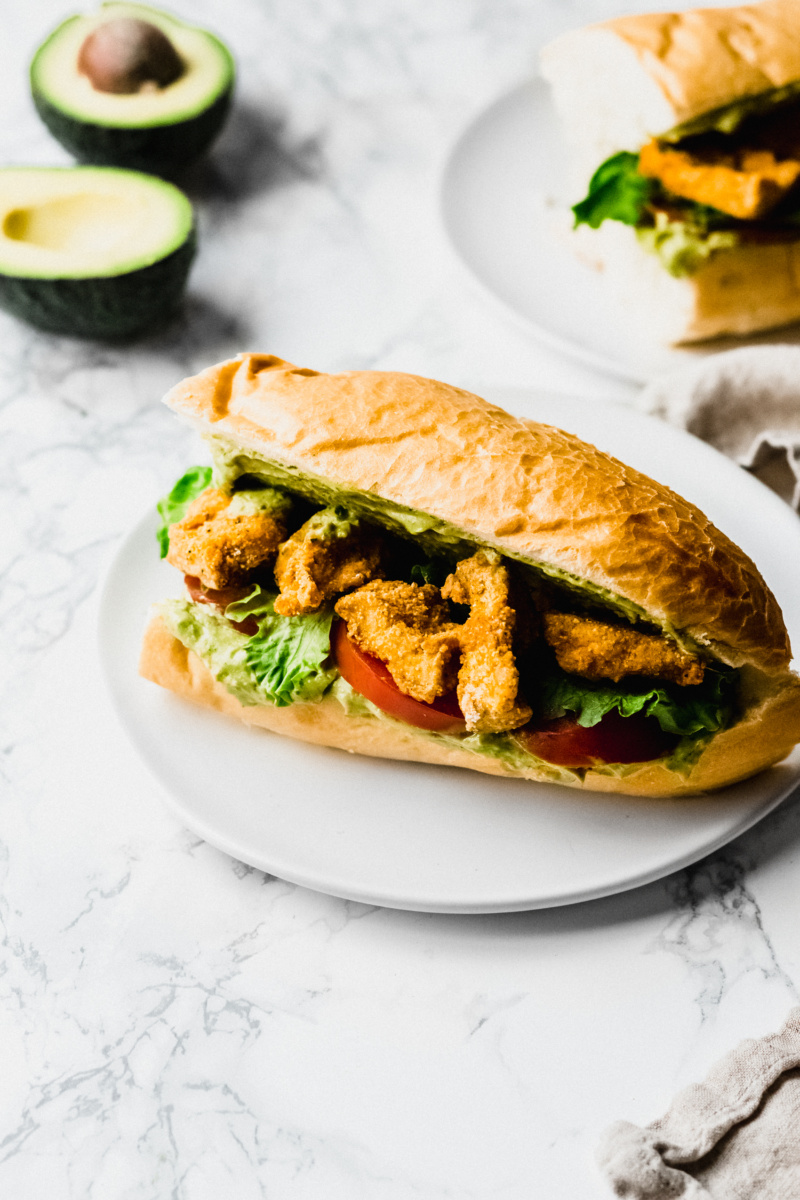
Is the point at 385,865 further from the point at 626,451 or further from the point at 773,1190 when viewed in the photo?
the point at 626,451

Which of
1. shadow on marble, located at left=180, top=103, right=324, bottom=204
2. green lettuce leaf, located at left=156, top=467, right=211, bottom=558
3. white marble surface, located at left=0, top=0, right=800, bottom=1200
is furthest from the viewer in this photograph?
→ shadow on marble, located at left=180, top=103, right=324, bottom=204

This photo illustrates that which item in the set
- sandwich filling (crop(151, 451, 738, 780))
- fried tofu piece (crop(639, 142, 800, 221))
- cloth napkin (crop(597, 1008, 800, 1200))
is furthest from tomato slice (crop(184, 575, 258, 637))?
fried tofu piece (crop(639, 142, 800, 221))

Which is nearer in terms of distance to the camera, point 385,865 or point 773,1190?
point 773,1190

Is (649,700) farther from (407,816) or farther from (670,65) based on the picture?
(670,65)

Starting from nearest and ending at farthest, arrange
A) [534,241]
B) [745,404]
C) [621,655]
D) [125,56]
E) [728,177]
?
[621,655] < [745,404] < [728,177] < [125,56] < [534,241]

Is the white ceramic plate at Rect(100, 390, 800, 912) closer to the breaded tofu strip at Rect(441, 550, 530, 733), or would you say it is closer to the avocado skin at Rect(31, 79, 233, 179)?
the breaded tofu strip at Rect(441, 550, 530, 733)

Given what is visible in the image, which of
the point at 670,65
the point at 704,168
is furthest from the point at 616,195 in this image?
the point at 670,65

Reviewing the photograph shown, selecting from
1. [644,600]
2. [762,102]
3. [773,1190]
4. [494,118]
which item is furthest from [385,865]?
[494,118]
